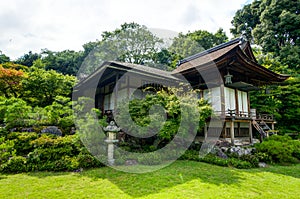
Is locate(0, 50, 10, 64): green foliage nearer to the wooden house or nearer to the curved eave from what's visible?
the wooden house

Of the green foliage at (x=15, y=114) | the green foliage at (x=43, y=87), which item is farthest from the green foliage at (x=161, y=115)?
the green foliage at (x=43, y=87)

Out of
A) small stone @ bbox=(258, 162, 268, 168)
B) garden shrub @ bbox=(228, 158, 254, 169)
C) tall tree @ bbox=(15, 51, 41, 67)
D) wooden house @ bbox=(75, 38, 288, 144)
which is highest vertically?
tall tree @ bbox=(15, 51, 41, 67)

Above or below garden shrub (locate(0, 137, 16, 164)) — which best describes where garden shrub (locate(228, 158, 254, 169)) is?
below

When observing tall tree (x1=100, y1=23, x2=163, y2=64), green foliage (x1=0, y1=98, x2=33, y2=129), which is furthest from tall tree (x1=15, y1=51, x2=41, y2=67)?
green foliage (x1=0, y1=98, x2=33, y2=129)

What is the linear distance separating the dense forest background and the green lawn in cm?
524

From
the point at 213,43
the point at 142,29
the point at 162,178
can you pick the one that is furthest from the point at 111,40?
the point at 162,178

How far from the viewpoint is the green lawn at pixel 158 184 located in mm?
4438

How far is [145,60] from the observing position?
86.3 feet

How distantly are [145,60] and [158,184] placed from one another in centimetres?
2264

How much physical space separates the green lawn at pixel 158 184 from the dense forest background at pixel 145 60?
206 inches

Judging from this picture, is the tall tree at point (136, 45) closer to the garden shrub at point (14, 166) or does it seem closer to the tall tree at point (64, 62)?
the tall tree at point (64, 62)

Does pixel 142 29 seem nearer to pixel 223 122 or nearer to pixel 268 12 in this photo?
pixel 268 12

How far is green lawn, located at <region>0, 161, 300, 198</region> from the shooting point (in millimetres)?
4438

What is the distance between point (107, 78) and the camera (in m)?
12.3
